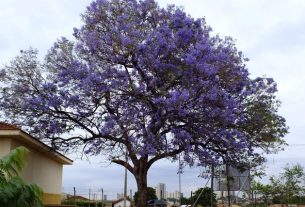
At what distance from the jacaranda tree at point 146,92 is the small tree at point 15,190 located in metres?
7.25

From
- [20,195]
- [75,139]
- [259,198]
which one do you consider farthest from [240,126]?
[259,198]

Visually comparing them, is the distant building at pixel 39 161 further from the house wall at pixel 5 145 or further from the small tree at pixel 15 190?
the small tree at pixel 15 190

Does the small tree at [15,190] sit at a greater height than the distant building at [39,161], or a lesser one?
lesser

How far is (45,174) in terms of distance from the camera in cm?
2383

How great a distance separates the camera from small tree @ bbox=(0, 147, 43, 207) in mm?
11844

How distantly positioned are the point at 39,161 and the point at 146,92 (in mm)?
6207

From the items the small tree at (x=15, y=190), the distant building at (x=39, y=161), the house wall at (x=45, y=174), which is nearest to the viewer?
the small tree at (x=15, y=190)

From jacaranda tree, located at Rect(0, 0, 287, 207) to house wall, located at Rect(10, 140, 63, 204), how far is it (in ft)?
4.06

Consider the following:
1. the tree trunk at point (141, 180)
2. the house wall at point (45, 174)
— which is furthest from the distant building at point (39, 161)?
the tree trunk at point (141, 180)

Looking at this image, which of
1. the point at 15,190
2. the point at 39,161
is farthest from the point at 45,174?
the point at 15,190

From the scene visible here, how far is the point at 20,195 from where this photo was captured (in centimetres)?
1214

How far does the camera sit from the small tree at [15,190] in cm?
1184

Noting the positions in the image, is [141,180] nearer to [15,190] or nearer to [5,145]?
[5,145]

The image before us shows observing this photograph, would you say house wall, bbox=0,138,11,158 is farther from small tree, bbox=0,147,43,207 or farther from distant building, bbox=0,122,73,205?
small tree, bbox=0,147,43,207
